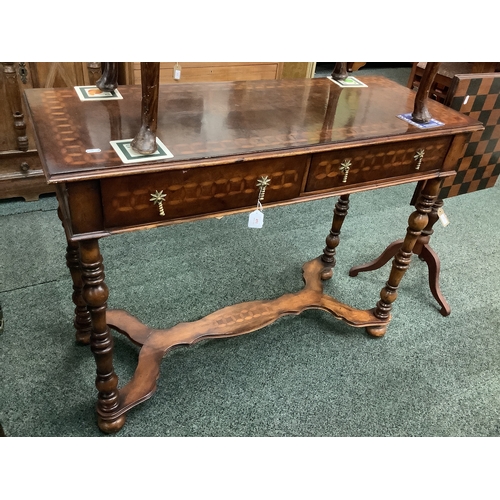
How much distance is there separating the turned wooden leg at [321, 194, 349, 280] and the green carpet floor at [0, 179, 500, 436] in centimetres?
7

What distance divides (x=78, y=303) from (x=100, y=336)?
1.33 feet

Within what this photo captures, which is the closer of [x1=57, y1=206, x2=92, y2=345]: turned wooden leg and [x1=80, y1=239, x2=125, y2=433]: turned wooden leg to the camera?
[x1=80, y1=239, x2=125, y2=433]: turned wooden leg

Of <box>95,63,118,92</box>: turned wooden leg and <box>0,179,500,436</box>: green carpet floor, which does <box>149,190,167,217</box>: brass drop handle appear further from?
<box>0,179,500,436</box>: green carpet floor

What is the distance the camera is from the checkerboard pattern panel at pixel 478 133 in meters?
1.87

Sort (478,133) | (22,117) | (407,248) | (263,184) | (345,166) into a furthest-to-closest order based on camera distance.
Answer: (22,117) < (478,133) < (407,248) < (345,166) < (263,184)

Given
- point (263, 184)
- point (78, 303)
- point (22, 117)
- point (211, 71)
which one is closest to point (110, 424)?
point (78, 303)

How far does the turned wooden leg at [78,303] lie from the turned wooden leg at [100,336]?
328mm

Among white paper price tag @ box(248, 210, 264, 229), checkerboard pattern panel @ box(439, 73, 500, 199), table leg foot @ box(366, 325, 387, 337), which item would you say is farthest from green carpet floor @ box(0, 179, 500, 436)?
white paper price tag @ box(248, 210, 264, 229)

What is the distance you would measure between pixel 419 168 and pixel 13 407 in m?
1.54

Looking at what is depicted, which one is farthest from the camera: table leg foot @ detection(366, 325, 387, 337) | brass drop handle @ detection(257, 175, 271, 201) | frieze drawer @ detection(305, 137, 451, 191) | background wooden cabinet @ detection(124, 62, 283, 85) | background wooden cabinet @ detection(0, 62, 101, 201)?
background wooden cabinet @ detection(124, 62, 283, 85)

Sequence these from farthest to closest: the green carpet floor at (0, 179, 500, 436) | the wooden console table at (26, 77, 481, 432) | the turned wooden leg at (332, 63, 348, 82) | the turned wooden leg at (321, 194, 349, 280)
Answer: the turned wooden leg at (321, 194, 349, 280), the turned wooden leg at (332, 63, 348, 82), the green carpet floor at (0, 179, 500, 436), the wooden console table at (26, 77, 481, 432)

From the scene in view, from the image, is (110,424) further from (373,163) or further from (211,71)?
(211,71)

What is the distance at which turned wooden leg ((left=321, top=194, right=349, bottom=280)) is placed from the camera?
2158mm

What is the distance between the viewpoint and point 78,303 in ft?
5.68
